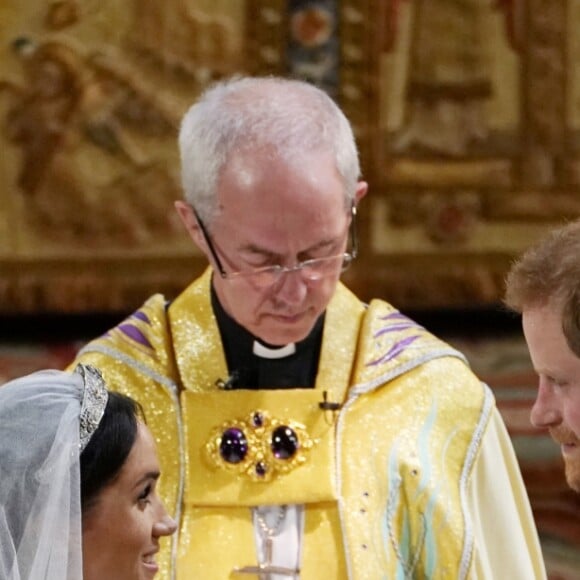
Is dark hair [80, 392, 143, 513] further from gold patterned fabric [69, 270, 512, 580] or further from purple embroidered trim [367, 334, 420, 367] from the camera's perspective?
purple embroidered trim [367, 334, 420, 367]

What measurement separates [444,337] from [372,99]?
0.90 metres

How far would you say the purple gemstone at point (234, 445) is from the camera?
3.79 meters

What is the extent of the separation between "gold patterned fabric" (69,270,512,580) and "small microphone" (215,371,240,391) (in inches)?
0.7

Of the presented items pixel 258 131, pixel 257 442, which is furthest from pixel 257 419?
pixel 258 131

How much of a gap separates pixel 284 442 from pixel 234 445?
0.12 m

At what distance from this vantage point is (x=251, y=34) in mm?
5711

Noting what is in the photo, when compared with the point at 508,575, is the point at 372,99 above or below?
above

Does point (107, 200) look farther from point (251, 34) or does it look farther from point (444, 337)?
point (444, 337)

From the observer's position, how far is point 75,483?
9.22 feet

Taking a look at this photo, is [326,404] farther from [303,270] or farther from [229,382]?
[303,270]

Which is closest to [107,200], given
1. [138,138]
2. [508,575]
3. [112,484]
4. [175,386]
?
[138,138]

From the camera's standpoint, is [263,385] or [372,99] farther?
[372,99]

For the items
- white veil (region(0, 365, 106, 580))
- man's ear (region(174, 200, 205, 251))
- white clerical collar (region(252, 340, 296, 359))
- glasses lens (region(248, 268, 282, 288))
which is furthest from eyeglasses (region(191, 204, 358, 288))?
white veil (region(0, 365, 106, 580))

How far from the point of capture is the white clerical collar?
12.9 ft
